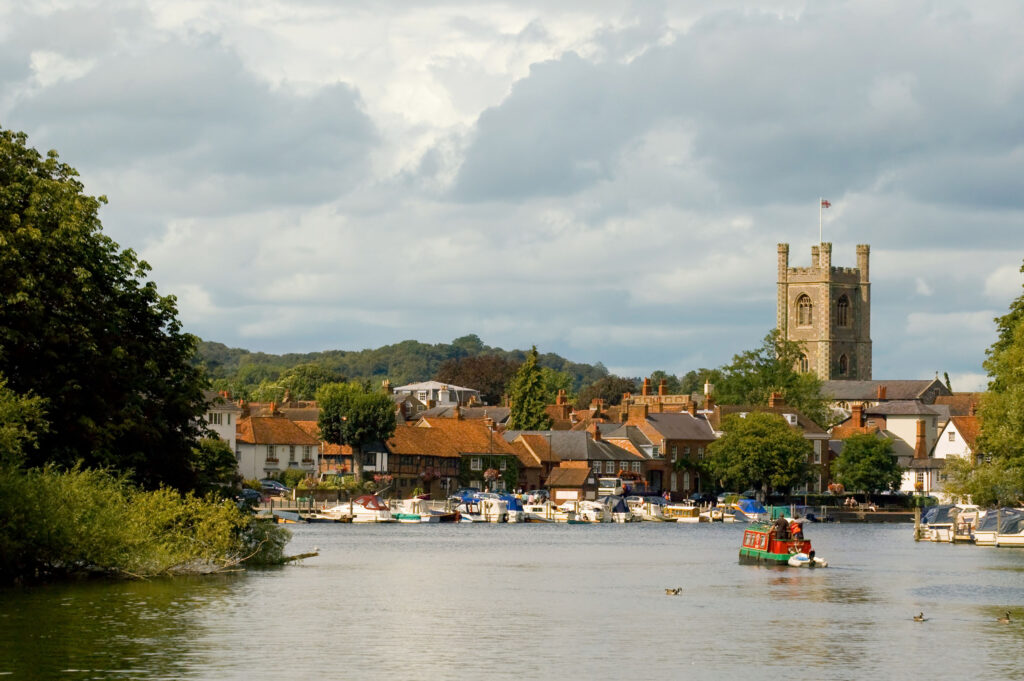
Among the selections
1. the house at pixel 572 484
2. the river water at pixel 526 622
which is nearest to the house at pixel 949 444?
the house at pixel 572 484

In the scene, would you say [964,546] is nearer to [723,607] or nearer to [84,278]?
[723,607]

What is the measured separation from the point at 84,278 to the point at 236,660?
2188 centimetres

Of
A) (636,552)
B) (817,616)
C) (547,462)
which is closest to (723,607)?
(817,616)

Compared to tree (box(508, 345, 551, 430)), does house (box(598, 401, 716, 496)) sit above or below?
below

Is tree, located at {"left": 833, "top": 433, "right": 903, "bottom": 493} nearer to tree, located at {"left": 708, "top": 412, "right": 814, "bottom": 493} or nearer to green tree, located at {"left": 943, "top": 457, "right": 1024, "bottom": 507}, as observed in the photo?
tree, located at {"left": 708, "top": 412, "right": 814, "bottom": 493}

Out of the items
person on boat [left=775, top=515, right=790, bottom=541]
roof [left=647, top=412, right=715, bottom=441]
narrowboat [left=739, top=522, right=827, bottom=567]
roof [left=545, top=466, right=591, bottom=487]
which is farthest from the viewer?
roof [left=647, top=412, right=715, bottom=441]

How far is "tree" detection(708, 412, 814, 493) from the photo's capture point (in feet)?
556

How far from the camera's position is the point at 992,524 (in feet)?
355

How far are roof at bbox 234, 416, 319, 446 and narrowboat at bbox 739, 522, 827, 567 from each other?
8413cm

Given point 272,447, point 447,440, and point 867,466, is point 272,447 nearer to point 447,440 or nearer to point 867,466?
point 447,440

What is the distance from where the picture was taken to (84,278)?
196 feet

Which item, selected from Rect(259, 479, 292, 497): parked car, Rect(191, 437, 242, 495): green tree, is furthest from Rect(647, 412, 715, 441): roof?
Rect(191, 437, 242, 495): green tree

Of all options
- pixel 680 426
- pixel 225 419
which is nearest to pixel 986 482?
pixel 225 419

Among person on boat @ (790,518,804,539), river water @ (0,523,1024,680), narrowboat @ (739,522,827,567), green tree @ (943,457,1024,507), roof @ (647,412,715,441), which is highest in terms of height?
roof @ (647,412,715,441)
